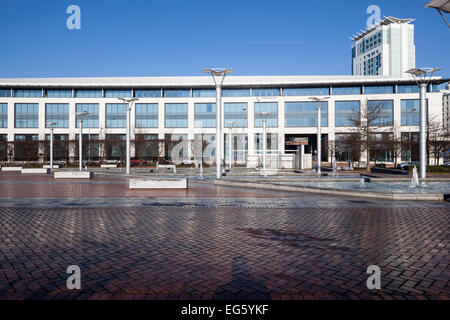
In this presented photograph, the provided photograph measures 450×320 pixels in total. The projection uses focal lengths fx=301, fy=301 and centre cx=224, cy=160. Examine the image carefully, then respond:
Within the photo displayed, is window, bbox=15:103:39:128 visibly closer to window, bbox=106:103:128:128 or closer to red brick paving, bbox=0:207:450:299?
window, bbox=106:103:128:128

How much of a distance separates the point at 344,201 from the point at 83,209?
369 inches

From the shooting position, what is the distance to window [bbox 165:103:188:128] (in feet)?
199

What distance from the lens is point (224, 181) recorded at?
18297 mm

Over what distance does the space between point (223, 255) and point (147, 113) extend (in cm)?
5909

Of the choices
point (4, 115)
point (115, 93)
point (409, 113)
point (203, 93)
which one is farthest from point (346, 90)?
point (4, 115)

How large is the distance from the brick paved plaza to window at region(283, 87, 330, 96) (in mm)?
53402

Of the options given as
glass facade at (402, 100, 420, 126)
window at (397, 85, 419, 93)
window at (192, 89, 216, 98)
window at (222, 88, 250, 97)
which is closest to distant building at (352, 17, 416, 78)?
window at (397, 85, 419, 93)

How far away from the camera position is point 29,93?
6103 cm

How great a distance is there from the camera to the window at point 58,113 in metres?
60.7

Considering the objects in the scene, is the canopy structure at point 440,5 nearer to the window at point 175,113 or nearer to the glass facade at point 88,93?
the window at point 175,113

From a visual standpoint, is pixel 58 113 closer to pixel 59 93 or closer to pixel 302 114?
pixel 59 93

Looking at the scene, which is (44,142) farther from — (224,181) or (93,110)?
(224,181)
